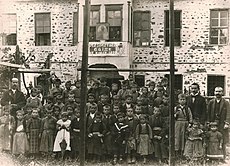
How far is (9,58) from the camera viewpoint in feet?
27.5

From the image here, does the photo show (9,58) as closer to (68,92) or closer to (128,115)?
(68,92)

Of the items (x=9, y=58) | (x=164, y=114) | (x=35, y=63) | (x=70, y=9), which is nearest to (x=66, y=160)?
(x=164, y=114)

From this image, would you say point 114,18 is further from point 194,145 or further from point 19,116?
point 194,145

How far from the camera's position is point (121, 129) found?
5273mm

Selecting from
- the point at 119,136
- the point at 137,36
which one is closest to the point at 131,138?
the point at 119,136

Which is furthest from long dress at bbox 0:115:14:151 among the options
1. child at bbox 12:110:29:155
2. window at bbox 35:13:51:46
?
window at bbox 35:13:51:46

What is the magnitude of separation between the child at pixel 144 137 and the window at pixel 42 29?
5718 mm

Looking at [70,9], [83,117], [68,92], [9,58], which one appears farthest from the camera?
[70,9]

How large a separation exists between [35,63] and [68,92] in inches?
162

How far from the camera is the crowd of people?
17.3 feet

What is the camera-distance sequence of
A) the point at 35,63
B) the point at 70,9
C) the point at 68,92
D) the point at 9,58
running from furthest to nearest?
the point at 70,9 → the point at 35,63 → the point at 9,58 → the point at 68,92

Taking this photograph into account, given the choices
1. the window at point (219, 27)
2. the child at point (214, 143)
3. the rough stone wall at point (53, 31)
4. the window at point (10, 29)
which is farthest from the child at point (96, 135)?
the window at point (219, 27)

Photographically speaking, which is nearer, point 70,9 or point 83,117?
point 83,117

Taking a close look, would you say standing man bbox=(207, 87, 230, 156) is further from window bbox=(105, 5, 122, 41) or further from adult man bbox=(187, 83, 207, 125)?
window bbox=(105, 5, 122, 41)
